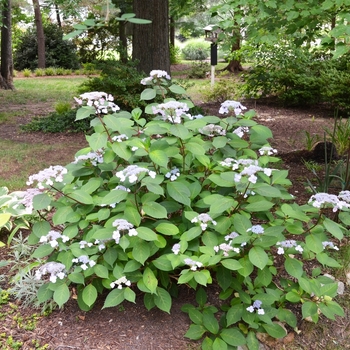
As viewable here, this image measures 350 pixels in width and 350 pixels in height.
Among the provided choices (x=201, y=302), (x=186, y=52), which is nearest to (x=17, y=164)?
(x=201, y=302)

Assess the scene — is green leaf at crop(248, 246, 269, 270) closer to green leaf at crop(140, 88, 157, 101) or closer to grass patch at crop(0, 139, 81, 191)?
green leaf at crop(140, 88, 157, 101)

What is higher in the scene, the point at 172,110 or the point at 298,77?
the point at 172,110

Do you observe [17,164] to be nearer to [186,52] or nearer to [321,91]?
[321,91]

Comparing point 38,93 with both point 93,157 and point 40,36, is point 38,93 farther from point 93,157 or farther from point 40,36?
point 93,157

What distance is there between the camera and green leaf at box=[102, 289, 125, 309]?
1.98 metres

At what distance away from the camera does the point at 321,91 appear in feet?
25.4

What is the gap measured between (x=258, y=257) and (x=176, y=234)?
459mm

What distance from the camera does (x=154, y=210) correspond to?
1970 mm

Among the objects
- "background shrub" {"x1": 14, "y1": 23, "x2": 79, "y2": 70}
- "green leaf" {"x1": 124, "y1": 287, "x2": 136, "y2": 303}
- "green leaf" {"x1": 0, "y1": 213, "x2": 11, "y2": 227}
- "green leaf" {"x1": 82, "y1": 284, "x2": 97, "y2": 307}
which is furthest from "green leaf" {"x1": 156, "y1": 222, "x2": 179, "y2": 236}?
"background shrub" {"x1": 14, "y1": 23, "x2": 79, "y2": 70}

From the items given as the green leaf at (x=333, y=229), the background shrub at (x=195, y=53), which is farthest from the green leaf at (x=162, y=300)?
the background shrub at (x=195, y=53)

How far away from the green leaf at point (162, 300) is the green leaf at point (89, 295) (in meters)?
0.30

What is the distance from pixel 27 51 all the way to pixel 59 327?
19834mm

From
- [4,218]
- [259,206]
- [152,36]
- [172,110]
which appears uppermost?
[152,36]

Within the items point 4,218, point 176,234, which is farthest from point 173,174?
point 4,218
